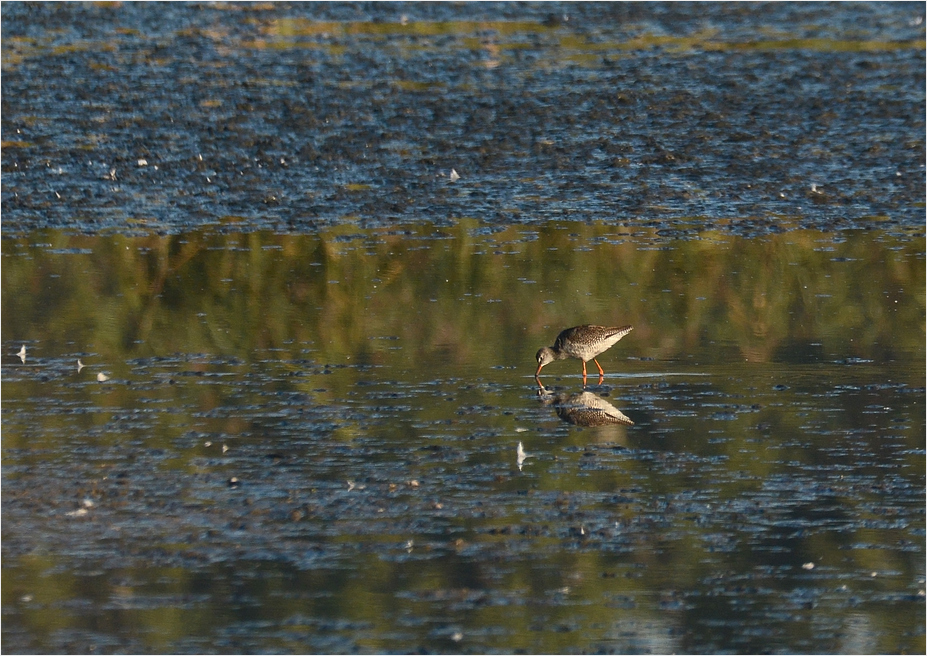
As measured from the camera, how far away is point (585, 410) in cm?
990

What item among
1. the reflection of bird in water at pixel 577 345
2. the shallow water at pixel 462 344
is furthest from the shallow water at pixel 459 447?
the reflection of bird in water at pixel 577 345

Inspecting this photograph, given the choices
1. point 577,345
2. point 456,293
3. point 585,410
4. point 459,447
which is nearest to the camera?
point 459,447

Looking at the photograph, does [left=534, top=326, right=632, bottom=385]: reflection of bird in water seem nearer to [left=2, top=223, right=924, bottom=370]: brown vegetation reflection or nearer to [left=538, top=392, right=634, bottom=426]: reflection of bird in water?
[left=2, top=223, right=924, bottom=370]: brown vegetation reflection

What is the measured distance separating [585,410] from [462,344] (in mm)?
1637

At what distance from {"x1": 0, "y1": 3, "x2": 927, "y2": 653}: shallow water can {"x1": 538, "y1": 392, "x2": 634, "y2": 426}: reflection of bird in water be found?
4 centimetres

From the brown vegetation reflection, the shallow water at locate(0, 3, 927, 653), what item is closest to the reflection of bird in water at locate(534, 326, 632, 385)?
the shallow water at locate(0, 3, 927, 653)

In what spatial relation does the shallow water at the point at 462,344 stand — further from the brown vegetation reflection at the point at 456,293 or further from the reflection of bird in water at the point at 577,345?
the reflection of bird in water at the point at 577,345

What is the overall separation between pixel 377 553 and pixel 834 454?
2.80 m

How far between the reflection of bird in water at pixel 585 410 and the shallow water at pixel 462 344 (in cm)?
4

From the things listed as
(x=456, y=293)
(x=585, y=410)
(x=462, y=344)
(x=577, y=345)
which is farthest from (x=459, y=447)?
(x=456, y=293)

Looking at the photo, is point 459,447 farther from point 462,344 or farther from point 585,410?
point 462,344

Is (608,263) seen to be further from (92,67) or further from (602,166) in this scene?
(92,67)

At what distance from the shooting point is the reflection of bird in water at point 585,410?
377 inches

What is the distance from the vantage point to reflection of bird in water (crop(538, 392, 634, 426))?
31.4 feet
